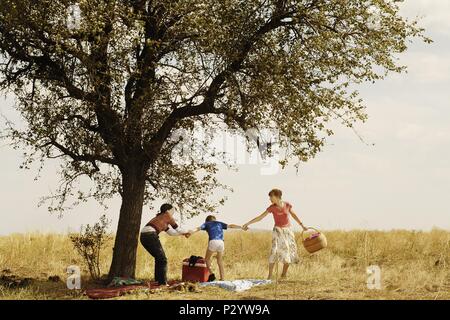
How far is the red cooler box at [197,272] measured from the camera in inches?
752

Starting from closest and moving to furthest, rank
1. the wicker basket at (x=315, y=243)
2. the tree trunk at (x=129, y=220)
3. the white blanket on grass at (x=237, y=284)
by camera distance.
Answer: the white blanket on grass at (x=237, y=284) < the wicker basket at (x=315, y=243) < the tree trunk at (x=129, y=220)

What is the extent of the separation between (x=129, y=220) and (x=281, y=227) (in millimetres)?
4906

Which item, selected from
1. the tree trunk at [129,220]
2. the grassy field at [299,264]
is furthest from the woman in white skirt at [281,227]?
the tree trunk at [129,220]

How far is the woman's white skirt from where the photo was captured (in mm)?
18672

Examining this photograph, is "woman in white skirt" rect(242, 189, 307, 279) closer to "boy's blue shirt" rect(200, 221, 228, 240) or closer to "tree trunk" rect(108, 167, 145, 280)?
"boy's blue shirt" rect(200, 221, 228, 240)

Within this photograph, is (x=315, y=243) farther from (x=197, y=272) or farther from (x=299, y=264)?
(x=299, y=264)

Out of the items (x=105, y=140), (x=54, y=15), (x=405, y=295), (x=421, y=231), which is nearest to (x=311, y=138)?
(x=405, y=295)

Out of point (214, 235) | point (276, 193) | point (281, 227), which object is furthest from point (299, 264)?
point (276, 193)

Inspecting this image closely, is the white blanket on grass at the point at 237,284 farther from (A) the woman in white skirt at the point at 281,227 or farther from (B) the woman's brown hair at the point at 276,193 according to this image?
(B) the woman's brown hair at the point at 276,193

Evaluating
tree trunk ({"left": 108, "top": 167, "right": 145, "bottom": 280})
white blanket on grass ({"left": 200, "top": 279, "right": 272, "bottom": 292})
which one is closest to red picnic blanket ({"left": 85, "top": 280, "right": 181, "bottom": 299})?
white blanket on grass ({"left": 200, "top": 279, "right": 272, "bottom": 292})

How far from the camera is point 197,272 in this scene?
19203 mm

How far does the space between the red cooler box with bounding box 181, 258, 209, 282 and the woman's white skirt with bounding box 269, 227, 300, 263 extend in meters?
1.92

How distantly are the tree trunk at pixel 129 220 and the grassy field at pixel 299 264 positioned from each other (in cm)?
155

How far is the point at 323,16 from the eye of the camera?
18859mm
